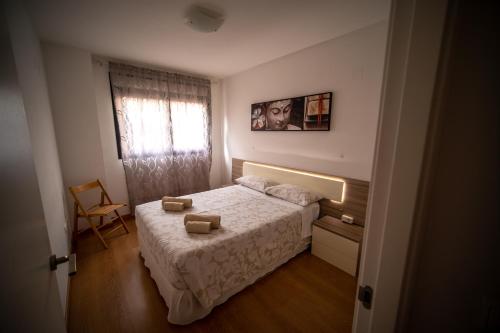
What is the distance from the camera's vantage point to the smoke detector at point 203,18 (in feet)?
5.57

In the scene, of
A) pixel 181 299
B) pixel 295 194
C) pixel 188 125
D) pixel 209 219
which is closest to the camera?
pixel 181 299

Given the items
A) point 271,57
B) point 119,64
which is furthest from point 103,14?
point 271,57

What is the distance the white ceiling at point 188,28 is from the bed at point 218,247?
71.1 inches

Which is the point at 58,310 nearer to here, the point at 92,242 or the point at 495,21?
the point at 495,21

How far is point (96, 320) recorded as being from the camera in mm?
1501

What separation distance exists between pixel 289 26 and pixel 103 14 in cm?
180

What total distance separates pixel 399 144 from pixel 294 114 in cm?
236

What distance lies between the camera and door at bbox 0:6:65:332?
1.46ft

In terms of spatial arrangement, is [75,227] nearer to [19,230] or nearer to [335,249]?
[19,230]

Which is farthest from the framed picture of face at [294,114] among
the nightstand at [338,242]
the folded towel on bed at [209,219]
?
the folded towel on bed at [209,219]

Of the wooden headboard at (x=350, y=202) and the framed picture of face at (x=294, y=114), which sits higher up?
the framed picture of face at (x=294, y=114)

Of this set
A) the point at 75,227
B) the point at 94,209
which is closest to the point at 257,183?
the point at 94,209

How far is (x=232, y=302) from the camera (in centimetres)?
168

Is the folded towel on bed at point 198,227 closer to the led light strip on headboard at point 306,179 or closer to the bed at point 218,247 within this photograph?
the bed at point 218,247
